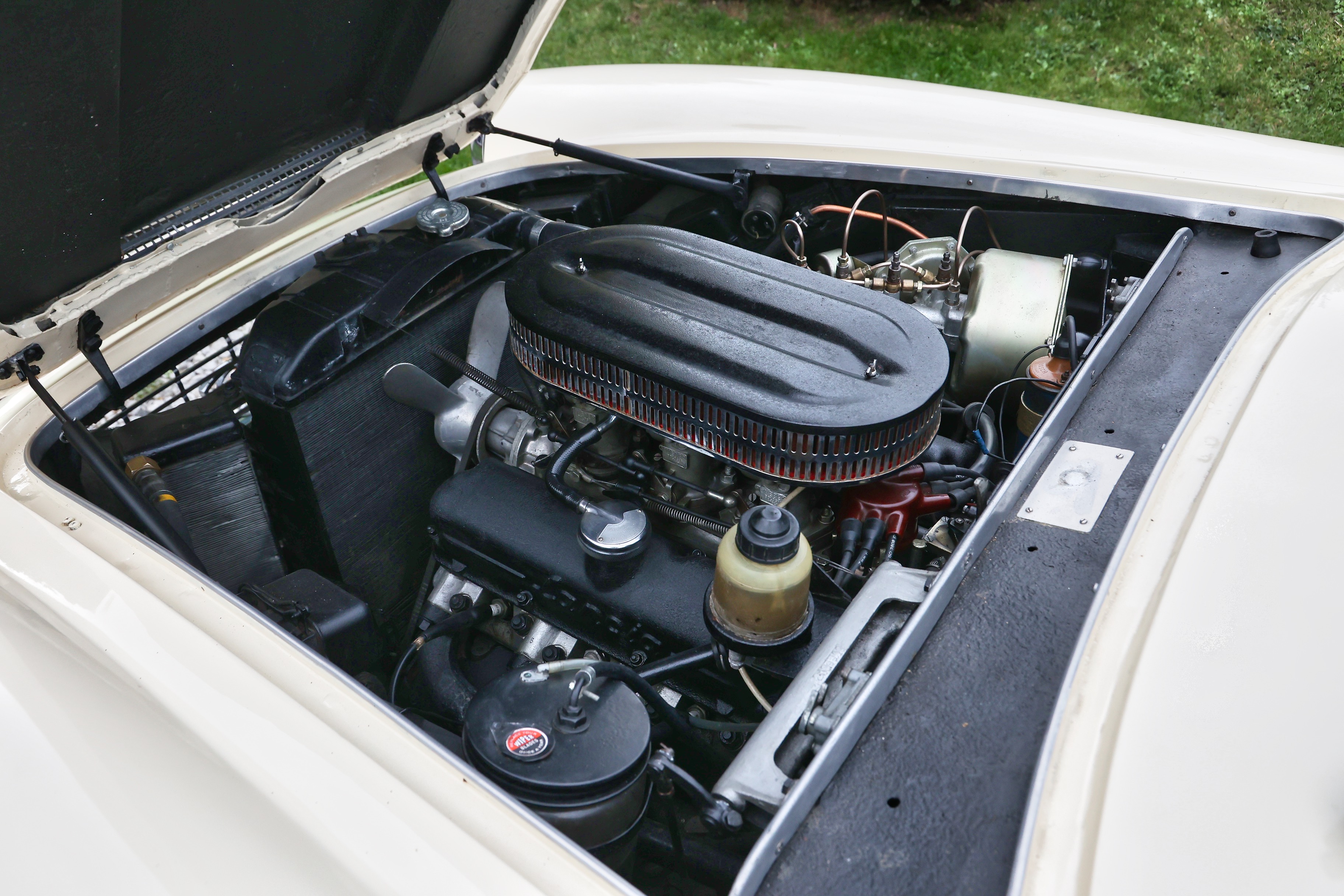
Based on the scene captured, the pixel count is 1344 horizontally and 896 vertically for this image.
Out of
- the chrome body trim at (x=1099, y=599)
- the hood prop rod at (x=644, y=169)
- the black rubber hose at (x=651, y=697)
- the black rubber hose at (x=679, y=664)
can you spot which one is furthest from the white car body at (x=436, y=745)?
the hood prop rod at (x=644, y=169)

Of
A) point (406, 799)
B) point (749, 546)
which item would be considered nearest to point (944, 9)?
point (749, 546)

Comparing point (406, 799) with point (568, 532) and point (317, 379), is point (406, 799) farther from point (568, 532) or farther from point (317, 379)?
point (317, 379)

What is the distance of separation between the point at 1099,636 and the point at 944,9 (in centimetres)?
466

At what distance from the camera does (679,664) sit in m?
1.15

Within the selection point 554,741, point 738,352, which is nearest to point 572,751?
point 554,741

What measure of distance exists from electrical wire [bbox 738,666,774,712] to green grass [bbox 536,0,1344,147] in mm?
3496

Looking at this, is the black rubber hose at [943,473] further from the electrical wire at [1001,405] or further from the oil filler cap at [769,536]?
the oil filler cap at [769,536]

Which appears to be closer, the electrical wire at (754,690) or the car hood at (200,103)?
the car hood at (200,103)

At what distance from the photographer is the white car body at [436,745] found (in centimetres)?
73

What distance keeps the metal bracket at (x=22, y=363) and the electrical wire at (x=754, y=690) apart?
921mm

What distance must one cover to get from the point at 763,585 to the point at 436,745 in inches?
14.8

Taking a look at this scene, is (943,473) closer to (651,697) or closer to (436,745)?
(651,697)

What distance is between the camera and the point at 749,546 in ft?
3.41

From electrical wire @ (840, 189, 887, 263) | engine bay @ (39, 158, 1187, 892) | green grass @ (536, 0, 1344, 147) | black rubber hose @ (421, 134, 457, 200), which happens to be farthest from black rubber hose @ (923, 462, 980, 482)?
green grass @ (536, 0, 1344, 147)
